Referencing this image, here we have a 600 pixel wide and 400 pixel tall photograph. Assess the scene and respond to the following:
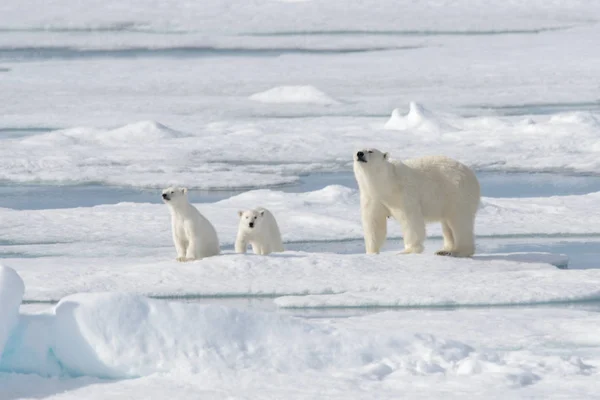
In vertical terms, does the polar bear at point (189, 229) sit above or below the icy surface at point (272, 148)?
below

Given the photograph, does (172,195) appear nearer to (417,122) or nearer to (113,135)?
(113,135)

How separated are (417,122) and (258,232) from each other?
21.8 ft

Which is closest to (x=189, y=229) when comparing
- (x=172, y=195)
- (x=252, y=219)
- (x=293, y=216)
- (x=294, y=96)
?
(x=172, y=195)

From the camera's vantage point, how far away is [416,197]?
6.49 m

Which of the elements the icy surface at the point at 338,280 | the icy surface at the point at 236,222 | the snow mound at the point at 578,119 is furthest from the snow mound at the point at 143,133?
the icy surface at the point at 338,280

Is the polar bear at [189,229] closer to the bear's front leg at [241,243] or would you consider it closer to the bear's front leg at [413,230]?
the bear's front leg at [241,243]

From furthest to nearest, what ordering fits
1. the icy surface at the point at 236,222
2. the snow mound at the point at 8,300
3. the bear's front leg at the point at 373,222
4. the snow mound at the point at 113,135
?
the snow mound at the point at 113,135
the icy surface at the point at 236,222
the bear's front leg at the point at 373,222
the snow mound at the point at 8,300

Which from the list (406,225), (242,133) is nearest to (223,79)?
(242,133)

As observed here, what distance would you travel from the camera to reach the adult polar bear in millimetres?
6461

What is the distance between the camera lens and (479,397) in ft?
12.0

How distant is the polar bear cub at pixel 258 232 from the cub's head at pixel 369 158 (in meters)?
0.63

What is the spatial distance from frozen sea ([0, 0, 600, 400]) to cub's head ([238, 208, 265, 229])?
27 centimetres

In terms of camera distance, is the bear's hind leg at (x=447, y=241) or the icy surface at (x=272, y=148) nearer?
the bear's hind leg at (x=447, y=241)

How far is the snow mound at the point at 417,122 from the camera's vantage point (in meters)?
13.0
